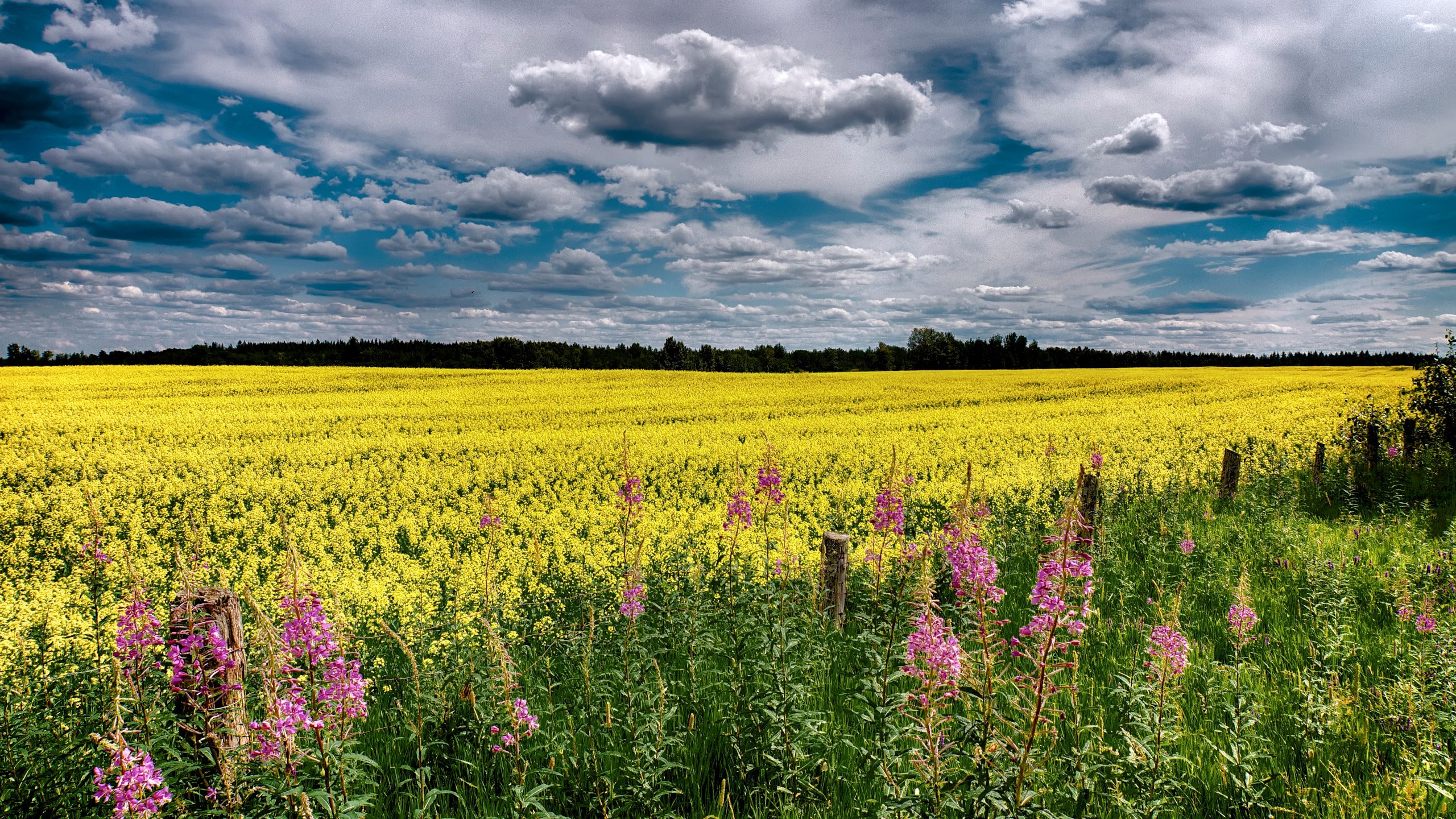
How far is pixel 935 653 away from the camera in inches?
90.3

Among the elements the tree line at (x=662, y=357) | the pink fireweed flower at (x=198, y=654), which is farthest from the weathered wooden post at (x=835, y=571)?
the tree line at (x=662, y=357)

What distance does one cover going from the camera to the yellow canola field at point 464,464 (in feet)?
27.7

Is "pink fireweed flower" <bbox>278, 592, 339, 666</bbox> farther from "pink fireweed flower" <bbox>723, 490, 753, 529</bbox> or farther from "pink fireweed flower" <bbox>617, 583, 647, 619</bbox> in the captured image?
"pink fireweed flower" <bbox>723, 490, 753, 529</bbox>

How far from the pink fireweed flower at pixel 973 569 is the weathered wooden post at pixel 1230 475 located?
33.9 ft

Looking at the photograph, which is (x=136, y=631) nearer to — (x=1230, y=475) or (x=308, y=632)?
(x=308, y=632)

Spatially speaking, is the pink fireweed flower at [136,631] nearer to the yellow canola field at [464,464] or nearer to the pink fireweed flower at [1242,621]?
the yellow canola field at [464,464]

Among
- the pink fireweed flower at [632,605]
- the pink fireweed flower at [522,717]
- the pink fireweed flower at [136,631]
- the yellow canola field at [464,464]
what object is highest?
the pink fireweed flower at [136,631]

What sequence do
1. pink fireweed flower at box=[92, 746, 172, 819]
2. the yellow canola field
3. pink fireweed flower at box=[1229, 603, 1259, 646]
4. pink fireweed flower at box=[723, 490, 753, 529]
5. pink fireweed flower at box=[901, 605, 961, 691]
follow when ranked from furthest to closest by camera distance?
the yellow canola field, pink fireweed flower at box=[723, 490, 753, 529], pink fireweed flower at box=[1229, 603, 1259, 646], pink fireweed flower at box=[901, 605, 961, 691], pink fireweed flower at box=[92, 746, 172, 819]

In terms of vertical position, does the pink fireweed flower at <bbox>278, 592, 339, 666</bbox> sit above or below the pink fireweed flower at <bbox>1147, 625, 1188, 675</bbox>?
above

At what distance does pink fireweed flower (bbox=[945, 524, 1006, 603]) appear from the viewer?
8.23 ft

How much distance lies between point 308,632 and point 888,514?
10.1 ft

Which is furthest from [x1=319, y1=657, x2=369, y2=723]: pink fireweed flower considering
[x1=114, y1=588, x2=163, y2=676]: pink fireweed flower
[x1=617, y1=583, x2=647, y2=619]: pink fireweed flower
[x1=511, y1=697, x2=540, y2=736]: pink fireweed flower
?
[x1=617, y1=583, x2=647, y2=619]: pink fireweed flower

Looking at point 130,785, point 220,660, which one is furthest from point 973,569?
point 220,660

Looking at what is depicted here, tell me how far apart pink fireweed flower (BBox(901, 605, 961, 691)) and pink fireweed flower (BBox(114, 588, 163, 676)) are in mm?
3173
